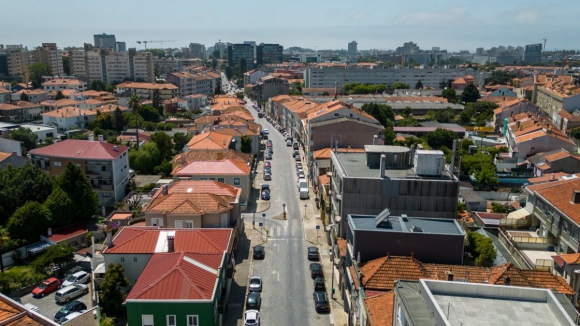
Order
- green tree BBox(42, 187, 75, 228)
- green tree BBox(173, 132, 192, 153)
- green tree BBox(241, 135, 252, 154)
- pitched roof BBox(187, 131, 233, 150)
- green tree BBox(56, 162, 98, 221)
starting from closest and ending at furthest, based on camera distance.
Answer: green tree BBox(42, 187, 75, 228), green tree BBox(56, 162, 98, 221), pitched roof BBox(187, 131, 233, 150), green tree BBox(241, 135, 252, 154), green tree BBox(173, 132, 192, 153)

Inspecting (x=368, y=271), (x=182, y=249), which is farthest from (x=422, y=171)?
(x=182, y=249)

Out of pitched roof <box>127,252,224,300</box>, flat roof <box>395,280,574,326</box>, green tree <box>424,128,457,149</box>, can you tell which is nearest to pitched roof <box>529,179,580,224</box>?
flat roof <box>395,280,574,326</box>

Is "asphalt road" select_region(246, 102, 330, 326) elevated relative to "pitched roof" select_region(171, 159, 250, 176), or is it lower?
Answer: lower

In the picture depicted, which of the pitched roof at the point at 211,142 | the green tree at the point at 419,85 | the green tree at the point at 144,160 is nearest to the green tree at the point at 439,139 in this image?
the pitched roof at the point at 211,142

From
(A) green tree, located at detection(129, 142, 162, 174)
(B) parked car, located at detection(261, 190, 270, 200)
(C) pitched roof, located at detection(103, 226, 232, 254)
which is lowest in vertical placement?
(B) parked car, located at detection(261, 190, 270, 200)

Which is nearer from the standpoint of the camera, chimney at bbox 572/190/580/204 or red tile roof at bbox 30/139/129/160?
chimney at bbox 572/190/580/204

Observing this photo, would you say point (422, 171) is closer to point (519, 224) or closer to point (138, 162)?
point (519, 224)

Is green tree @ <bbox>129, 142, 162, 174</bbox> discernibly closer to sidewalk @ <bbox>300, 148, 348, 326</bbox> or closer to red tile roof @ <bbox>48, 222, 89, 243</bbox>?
red tile roof @ <bbox>48, 222, 89, 243</bbox>

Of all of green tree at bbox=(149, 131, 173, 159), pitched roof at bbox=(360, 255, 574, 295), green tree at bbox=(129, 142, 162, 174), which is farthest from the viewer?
green tree at bbox=(149, 131, 173, 159)
